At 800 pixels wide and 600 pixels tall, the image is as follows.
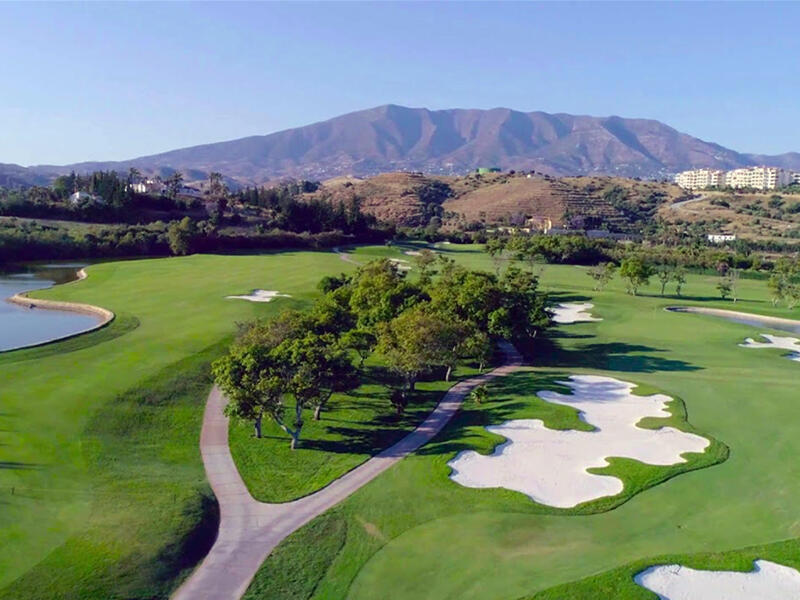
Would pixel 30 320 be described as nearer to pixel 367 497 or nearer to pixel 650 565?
pixel 367 497

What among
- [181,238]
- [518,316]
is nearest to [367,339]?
[518,316]

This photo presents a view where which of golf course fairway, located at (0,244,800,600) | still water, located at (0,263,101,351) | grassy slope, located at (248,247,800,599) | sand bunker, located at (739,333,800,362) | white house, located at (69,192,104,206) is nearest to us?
grassy slope, located at (248,247,800,599)

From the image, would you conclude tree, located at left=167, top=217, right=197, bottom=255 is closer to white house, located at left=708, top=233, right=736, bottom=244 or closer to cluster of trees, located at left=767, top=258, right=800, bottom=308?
cluster of trees, located at left=767, top=258, right=800, bottom=308

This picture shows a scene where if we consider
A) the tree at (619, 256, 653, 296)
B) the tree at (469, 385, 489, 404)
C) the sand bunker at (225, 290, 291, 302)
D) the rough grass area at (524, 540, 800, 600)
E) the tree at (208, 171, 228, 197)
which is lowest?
the rough grass area at (524, 540, 800, 600)

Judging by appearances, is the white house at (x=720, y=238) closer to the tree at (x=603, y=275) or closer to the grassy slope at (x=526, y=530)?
the tree at (x=603, y=275)

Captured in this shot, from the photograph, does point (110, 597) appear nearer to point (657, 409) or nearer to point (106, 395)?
point (106, 395)

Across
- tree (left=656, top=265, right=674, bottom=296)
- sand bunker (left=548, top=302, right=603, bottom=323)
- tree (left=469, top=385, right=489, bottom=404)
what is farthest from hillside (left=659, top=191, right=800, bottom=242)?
tree (left=469, top=385, right=489, bottom=404)
